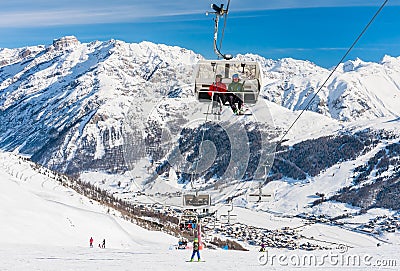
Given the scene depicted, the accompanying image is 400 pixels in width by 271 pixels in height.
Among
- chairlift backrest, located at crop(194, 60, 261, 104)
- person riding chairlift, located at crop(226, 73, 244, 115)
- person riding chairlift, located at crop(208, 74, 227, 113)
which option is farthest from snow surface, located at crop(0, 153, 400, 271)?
chairlift backrest, located at crop(194, 60, 261, 104)

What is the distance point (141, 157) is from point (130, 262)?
12372 mm

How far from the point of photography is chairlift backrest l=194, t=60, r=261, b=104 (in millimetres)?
24047

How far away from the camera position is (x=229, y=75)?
79.6ft

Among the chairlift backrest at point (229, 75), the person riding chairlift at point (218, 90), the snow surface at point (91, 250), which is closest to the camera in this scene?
the chairlift backrest at point (229, 75)

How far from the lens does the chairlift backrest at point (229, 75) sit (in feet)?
78.9

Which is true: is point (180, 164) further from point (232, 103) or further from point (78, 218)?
point (78, 218)

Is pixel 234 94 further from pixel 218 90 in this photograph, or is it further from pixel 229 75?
pixel 229 75

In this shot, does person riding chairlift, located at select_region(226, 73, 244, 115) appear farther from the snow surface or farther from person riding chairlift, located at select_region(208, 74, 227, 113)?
the snow surface

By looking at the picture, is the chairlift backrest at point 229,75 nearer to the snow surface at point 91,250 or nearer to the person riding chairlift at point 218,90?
the person riding chairlift at point 218,90

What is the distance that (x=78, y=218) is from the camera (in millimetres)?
120438

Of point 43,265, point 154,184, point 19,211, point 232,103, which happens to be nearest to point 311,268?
point 154,184

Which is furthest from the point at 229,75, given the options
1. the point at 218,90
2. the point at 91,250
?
the point at 91,250

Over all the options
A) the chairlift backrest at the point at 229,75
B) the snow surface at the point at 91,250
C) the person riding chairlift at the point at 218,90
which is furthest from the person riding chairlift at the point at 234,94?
the snow surface at the point at 91,250

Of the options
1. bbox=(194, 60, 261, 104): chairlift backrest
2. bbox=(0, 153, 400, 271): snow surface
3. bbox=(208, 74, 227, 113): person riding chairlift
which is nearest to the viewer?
bbox=(194, 60, 261, 104): chairlift backrest
